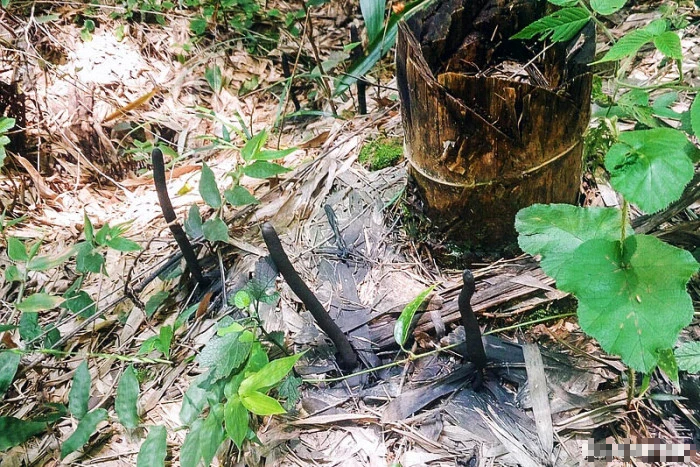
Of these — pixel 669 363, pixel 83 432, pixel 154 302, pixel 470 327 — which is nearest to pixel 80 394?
pixel 83 432

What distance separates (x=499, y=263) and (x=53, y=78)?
2134mm

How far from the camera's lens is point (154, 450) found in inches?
45.3

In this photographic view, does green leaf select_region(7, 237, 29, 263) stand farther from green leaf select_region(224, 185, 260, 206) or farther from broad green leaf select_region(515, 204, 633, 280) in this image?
broad green leaf select_region(515, 204, 633, 280)

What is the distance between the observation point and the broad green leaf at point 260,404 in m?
1.01

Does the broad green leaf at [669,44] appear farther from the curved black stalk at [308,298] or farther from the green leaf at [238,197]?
the green leaf at [238,197]

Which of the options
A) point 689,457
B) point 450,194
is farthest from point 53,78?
point 689,457

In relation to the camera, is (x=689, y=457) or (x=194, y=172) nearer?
(x=689, y=457)

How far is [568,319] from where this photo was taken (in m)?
1.27

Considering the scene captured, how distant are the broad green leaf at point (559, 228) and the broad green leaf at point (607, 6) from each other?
381 millimetres

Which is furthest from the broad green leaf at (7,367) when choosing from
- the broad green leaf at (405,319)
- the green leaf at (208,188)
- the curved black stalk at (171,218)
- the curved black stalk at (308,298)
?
the broad green leaf at (405,319)

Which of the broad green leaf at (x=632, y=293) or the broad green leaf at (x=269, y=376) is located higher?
the broad green leaf at (x=632, y=293)

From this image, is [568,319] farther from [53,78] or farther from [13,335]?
[53,78]

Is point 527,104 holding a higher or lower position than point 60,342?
higher

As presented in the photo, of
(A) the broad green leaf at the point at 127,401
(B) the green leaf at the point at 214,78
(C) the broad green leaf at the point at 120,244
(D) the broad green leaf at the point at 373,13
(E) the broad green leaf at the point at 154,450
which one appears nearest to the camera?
(E) the broad green leaf at the point at 154,450
